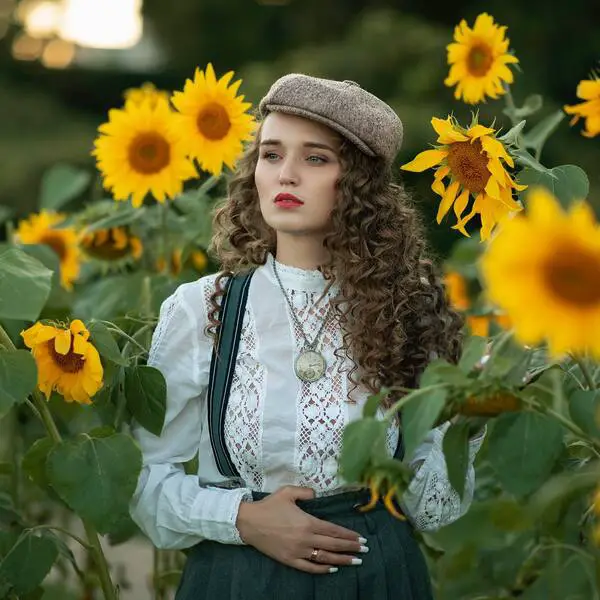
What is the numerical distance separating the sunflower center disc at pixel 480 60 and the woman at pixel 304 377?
58cm

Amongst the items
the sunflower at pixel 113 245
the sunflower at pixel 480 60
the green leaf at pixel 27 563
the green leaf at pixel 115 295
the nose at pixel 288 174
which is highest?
the sunflower at pixel 480 60

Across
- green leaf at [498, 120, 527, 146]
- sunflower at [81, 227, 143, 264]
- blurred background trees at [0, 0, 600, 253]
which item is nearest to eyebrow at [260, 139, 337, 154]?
green leaf at [498, 120, 527, 146]

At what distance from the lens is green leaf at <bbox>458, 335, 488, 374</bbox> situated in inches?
51.6

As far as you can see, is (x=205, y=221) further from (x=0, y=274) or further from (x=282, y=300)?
(x=0, y=274)

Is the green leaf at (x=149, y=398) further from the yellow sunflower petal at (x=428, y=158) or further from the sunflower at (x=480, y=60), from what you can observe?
the sunflower at (x=480, y=60)

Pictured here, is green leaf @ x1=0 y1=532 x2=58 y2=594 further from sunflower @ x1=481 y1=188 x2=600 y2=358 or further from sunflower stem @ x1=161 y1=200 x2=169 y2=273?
sunflower @ x1=481 y1=188 x2=600 y2=358

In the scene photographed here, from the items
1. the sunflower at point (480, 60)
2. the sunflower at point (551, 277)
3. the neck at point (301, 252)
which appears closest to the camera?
the sunflower at point (551, 277)

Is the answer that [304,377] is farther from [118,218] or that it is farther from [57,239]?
[57,239]

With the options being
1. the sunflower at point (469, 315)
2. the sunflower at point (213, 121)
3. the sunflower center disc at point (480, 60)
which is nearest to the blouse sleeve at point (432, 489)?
the sunflower at point (469, 315)

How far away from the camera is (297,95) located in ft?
5.49

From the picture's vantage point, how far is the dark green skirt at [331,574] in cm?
167

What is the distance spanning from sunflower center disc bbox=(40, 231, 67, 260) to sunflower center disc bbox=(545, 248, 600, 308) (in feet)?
6.19

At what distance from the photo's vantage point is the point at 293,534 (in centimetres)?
165

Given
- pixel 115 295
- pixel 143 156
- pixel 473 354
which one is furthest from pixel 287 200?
pixel 115 295
